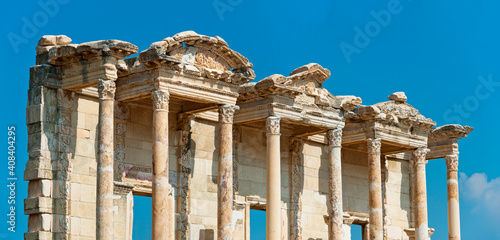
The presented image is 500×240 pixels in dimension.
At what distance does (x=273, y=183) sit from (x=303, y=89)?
3435mm

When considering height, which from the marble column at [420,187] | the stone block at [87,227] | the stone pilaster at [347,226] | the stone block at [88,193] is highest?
the marble column at [420,187]

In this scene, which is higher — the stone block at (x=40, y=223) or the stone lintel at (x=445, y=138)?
the stone lintel at (x=445, y=138)

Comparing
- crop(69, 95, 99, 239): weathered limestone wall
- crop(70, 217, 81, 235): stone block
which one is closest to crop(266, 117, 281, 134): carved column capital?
crop(69, 95, 99, 239): weathered limestone wall

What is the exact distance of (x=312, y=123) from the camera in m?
33.3

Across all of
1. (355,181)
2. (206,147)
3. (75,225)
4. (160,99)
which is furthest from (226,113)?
(355,181)

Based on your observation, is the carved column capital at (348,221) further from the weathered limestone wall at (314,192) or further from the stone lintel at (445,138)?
the stone lintel at (445,138)

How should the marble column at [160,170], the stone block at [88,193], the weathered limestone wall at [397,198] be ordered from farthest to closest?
the weathered limestone wall at [397,198] → the stone block at [88,193] → the marble column at [160,170]

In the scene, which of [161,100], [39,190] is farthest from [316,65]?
[39,190]

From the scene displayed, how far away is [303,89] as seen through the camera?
33219mm

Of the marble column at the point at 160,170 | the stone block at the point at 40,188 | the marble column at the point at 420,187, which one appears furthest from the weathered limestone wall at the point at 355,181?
the stone block at the point at 40,188

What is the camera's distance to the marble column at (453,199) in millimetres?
38406

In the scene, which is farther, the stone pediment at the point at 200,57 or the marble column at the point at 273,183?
the marble column at the point at 273,183

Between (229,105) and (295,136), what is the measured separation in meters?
5.63

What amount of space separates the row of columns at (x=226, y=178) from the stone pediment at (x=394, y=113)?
2.97 ft
